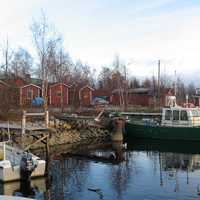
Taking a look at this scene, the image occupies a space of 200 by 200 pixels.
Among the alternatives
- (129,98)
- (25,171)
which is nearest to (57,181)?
(25,171)

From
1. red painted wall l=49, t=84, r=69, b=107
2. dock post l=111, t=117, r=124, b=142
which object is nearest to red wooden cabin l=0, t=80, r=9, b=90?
dock post l=111, t=117, r=124, b=142

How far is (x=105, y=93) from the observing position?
71.8 meters

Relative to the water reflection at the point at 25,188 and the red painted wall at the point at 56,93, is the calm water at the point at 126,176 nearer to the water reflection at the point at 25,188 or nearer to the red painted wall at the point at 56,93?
the water reflection at the point at 25,188

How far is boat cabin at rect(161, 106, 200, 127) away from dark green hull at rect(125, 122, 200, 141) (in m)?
0.56

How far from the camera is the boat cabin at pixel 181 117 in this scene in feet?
107

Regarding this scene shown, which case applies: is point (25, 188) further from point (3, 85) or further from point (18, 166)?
point (3, 85)

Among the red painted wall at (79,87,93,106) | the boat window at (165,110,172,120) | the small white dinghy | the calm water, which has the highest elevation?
the red painted wall at (79,87,93,106)

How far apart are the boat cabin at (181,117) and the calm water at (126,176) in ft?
15.2

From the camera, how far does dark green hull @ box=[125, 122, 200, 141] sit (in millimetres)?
31995

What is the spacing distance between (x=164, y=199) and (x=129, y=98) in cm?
5582

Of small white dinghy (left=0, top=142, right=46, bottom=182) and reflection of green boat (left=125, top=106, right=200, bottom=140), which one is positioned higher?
reflection of green boat (left=125, top=106, right=200, bottom=140)

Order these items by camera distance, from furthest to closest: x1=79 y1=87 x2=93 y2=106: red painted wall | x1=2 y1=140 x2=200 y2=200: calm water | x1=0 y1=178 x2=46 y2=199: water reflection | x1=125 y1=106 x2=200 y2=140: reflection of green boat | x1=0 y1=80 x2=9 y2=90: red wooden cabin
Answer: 1. x1=79 y1=87 x2=93 y2=106: red painted wall
2. x1=0 y1=80 x2=9 y2=90: red wooden cabin
3. x1=125 y1=106 x2=200 y2=140: reflection of green boat
4. x1=2 y1=140 x2=200 y2=200: calm water
5. x1=0 y1=178 x2=46 y2=199: water reflection

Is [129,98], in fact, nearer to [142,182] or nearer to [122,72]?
[122,72]

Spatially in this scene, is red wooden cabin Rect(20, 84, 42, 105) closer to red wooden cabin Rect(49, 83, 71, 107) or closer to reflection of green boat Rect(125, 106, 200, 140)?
red wooden cabin Rect(49, 83, 71, 107)
